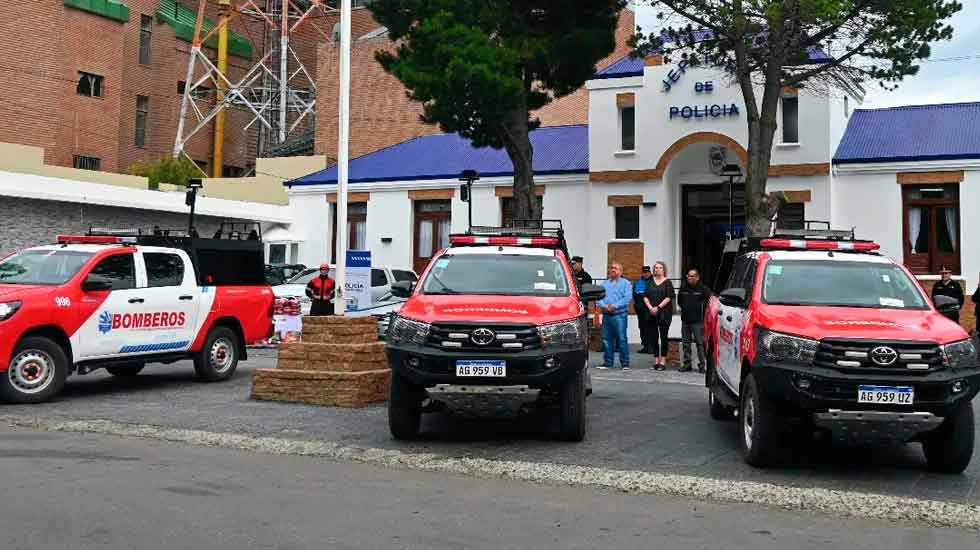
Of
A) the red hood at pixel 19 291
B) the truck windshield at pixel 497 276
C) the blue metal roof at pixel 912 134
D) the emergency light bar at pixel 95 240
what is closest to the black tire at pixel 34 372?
the red hood at pixel 19 291

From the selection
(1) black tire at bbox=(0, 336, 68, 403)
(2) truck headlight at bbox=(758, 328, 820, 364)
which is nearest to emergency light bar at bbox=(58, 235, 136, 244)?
(1) black tire at bbox=(0, 336, 68, 403)

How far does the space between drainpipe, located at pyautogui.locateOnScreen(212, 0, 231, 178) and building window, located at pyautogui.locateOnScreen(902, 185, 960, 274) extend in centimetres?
3839

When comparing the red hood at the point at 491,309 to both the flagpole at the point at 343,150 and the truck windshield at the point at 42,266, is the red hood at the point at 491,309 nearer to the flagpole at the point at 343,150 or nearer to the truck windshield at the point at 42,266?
the flagpole at the point at 343,150

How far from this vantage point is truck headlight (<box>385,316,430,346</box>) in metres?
9.34

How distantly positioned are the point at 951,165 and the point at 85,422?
22327mm

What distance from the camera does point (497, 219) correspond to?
105 feet

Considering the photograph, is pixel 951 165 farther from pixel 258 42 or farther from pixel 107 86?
pixel 258 42

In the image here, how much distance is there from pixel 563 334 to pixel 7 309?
21.9 feet

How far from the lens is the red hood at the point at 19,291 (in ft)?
38.8

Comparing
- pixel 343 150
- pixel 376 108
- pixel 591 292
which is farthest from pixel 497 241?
pixel 376 108

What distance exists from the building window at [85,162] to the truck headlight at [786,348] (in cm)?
4583

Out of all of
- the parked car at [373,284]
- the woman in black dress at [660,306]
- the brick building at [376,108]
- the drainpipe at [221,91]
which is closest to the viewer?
the woman in black dress at [660,306]

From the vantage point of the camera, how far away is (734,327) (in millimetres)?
9875

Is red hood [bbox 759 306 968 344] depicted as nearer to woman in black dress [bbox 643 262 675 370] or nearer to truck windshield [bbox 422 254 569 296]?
truck windshield [bbox 422 254 569 296]
